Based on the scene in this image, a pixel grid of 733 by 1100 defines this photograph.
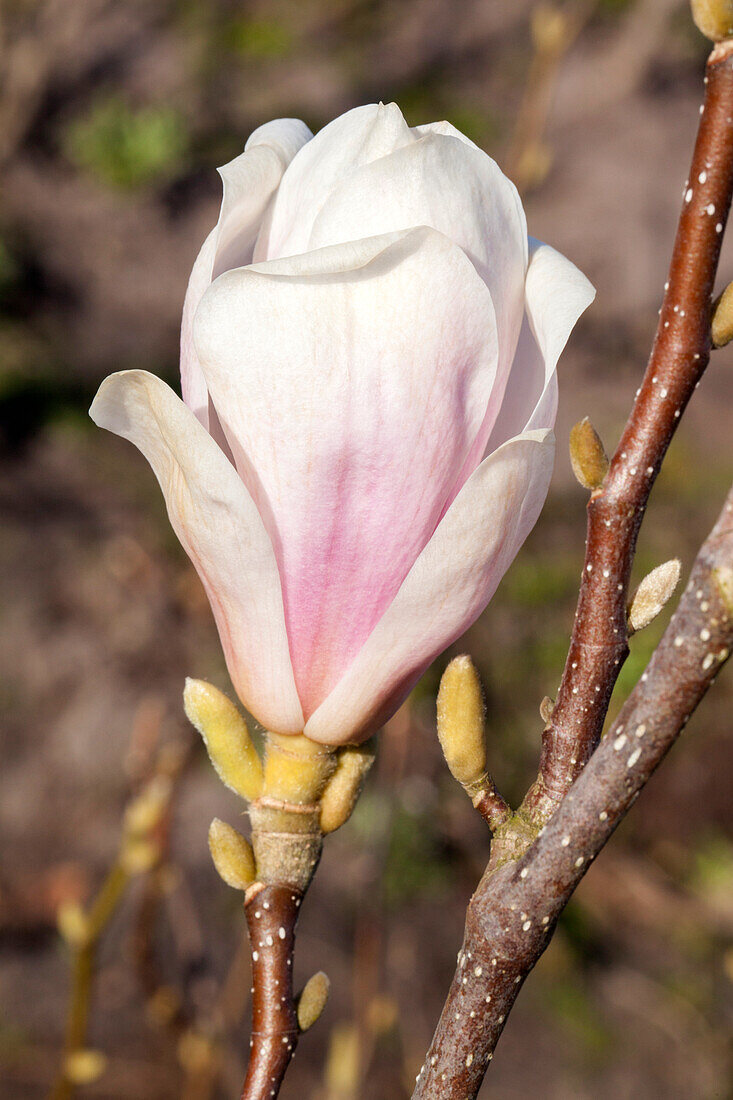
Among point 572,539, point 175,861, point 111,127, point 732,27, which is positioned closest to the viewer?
point 732,27

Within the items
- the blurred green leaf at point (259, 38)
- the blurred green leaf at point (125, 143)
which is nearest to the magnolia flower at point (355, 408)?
the blurred green leaf at point (125, 143)

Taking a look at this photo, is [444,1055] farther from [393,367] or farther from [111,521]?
[111,521]

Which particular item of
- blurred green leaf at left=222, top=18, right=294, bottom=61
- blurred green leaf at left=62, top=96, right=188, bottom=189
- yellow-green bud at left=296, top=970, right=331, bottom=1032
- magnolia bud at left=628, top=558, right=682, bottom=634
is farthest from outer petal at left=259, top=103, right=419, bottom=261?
blurred green leaf at left=222, top=18, right=294, bottom=61

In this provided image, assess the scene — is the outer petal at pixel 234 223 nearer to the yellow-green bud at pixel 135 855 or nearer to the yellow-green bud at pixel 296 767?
the yellow-green bud at pixel 296 767

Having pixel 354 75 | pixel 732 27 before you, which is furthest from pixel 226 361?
pixel 354 75

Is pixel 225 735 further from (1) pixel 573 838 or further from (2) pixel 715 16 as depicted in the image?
(2) pixel 715 16

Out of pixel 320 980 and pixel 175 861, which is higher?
pixel 320 980

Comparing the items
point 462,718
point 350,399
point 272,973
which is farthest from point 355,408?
point 272,973
